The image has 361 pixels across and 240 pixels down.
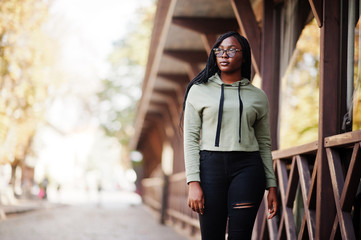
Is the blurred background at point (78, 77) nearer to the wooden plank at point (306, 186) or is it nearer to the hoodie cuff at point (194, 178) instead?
the wooden plank at point (306, 186)

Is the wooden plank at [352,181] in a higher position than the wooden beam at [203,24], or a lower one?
lower

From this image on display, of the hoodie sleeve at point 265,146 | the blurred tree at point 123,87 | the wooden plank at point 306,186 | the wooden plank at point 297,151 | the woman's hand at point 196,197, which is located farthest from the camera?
the blurred tree at point 123,87

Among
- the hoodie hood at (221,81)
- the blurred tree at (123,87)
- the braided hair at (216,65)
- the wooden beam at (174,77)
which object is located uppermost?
the blurred tree at (123,87)

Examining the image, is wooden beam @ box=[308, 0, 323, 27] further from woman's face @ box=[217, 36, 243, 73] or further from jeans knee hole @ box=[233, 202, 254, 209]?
jeans knee hole @ box=[233, 202, 254, 209]

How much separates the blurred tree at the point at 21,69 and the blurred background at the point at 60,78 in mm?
22

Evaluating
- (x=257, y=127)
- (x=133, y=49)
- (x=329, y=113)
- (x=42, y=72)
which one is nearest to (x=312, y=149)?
(x=329, y=113)

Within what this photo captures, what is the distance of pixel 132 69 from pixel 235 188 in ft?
89.8

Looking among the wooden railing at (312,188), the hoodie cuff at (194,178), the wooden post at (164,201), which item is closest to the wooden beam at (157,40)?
the wooden post at (164,201)

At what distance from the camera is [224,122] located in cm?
287

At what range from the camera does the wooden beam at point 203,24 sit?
7.38 m

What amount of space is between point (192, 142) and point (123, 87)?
27569 millimetres

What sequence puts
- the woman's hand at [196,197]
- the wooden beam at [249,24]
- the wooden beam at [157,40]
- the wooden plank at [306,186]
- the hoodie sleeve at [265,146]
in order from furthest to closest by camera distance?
1. the wooden beam at [157,40]
2. the wooden beam at [249,24]
3. the wooden plank at [306,186]
4. the hoodie sleeve at [265,146]
5. the woman's hand at [196,197]

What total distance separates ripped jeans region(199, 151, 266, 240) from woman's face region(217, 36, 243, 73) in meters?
0.47

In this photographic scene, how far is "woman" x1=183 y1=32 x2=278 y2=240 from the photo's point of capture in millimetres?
2744
